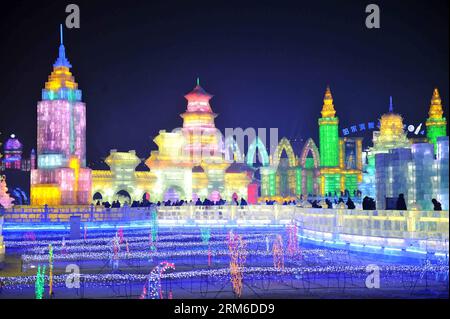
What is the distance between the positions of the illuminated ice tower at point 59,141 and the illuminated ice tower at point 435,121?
47.5 metres

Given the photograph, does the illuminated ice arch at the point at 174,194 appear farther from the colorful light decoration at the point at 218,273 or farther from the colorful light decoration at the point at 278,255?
the colorful light decoration at the point at 218,273

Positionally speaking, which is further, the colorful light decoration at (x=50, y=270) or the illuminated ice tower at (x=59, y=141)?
the illuminated ice tower at (x=59, y=141)

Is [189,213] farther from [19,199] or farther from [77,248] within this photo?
[19,199]

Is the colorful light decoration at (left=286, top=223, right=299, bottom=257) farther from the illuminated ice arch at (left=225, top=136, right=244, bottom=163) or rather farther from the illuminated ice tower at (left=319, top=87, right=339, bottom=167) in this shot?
the illuminated ice tower at (left=319, top=87, right=339, bottom=167)

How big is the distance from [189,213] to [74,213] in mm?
5862

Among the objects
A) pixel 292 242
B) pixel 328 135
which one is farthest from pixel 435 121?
pixel 292 242

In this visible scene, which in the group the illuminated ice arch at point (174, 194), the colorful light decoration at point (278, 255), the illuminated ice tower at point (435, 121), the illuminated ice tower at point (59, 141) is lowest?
the colorful light decoration at point (278, 255)

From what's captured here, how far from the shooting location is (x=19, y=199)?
222 ft

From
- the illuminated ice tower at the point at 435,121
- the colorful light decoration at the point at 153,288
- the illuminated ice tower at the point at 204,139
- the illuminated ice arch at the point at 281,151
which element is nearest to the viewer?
the colorful light decoration at the point at 153,288

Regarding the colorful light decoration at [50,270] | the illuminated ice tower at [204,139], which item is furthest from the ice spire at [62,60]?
the colorful light decoration at [50,270]

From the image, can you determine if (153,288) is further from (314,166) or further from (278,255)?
(314,166)

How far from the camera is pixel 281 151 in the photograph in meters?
80.6

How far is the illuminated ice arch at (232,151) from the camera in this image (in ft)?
231
